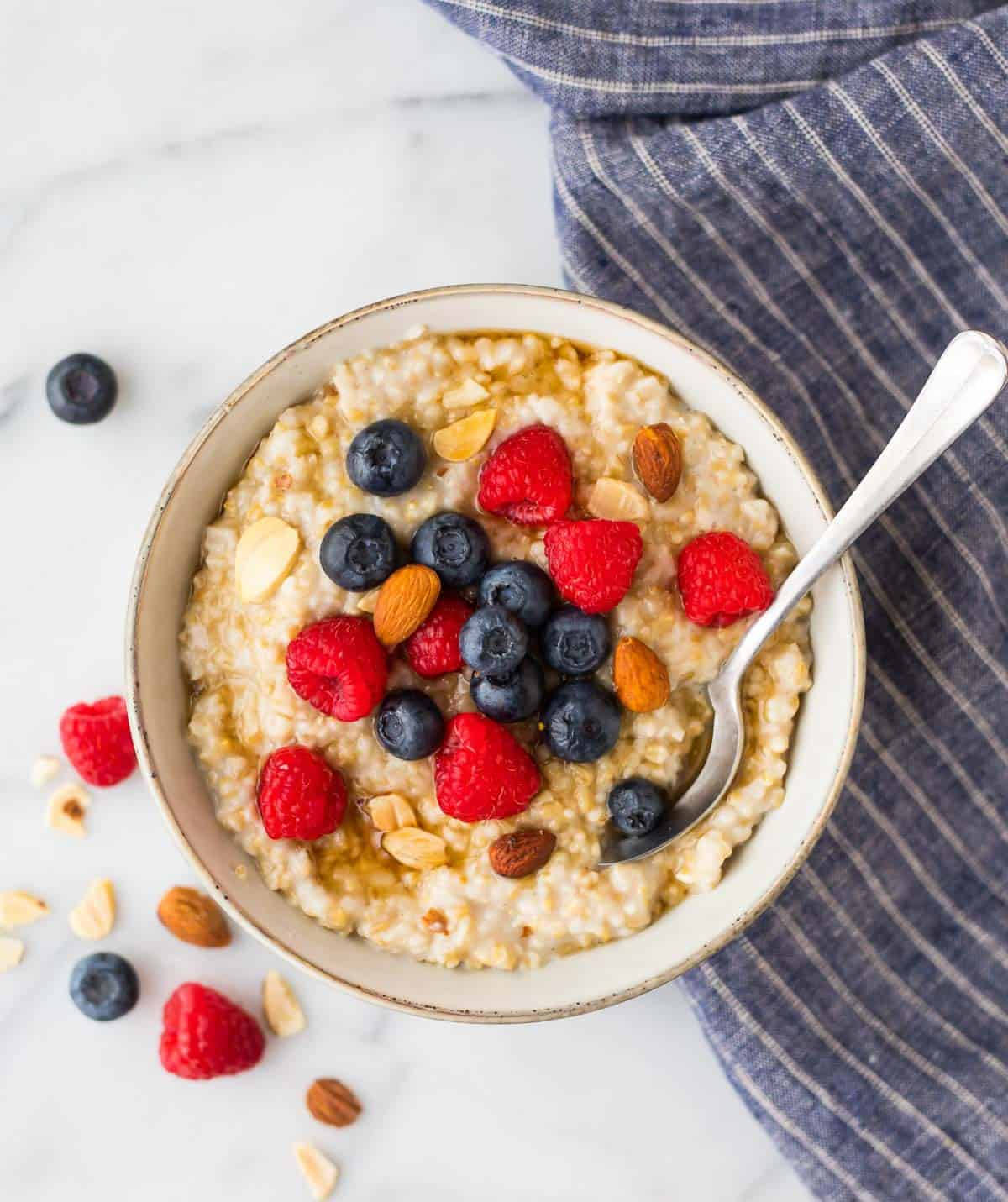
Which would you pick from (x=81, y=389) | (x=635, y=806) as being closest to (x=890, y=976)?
(x=635, y=806)

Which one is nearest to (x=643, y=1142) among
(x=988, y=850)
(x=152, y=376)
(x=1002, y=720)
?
(x=988, y=850)

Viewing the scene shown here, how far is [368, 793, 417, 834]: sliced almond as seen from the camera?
192 cm

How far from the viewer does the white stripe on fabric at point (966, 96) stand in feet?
7.27

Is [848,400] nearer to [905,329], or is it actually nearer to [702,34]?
[905,329]

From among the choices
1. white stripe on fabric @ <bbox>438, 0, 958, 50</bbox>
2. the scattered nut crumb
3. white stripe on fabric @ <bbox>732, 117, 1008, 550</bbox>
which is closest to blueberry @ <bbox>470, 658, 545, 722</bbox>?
the scattered nut crumb

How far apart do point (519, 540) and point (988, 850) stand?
114 cm

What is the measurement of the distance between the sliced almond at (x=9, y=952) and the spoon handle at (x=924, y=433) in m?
1.57

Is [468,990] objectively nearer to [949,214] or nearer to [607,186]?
[607,186]

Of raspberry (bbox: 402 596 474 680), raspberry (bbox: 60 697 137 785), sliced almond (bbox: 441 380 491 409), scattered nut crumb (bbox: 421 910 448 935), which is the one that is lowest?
raspberry (bbox: 60 697 137 785)

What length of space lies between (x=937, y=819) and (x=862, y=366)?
853 millimetres

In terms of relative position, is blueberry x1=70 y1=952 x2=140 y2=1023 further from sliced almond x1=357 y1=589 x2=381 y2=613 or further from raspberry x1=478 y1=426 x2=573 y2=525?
raspberry x1=478 y1=426 x2=573 y2=525

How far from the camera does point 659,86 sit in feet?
7.39

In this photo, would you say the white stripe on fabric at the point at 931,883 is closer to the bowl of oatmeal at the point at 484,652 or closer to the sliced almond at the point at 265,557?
the bowl of oatmeal at the point at 484,652

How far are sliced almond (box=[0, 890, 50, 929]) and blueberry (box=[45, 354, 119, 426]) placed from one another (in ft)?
2.94
